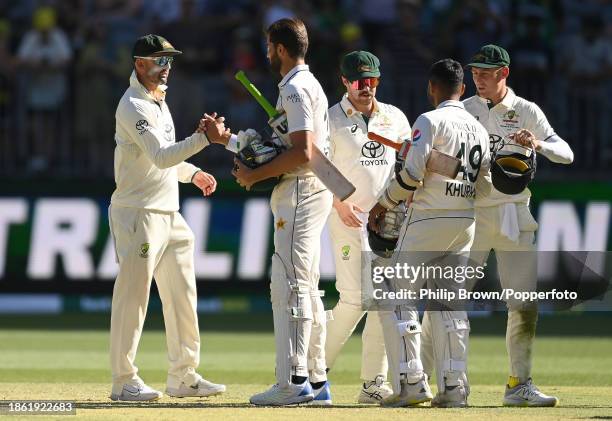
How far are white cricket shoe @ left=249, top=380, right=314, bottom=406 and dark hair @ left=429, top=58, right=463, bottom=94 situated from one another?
2170 millimetres

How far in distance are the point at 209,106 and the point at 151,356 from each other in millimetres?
5922

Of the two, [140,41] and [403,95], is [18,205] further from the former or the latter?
[140,41]

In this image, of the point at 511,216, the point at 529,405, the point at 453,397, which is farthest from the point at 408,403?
the point at 511,216

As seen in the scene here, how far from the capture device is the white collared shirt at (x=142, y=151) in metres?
9.09

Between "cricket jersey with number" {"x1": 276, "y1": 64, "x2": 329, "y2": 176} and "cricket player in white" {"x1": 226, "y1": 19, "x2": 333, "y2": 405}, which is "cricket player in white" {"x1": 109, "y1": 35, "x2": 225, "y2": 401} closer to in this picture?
"cricket player in white" {"x1": 226, "y1": 19, "x2": 333, "y2": 405}

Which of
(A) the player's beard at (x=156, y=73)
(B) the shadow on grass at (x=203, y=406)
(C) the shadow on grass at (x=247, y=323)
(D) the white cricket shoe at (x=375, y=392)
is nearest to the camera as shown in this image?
(B) the shadow on grass at (x=203, y=406)

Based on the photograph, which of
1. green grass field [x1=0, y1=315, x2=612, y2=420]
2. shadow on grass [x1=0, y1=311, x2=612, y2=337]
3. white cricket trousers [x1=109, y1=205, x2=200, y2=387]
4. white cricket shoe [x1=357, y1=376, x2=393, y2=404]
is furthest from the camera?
shadow on grass [x1=0, y1=311, x2=612, y2=337]

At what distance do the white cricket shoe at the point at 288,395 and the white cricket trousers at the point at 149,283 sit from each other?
0.88 m

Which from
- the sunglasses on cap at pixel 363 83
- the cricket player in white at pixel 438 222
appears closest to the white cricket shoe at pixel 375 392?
the cricket player in white at pixel 438 222

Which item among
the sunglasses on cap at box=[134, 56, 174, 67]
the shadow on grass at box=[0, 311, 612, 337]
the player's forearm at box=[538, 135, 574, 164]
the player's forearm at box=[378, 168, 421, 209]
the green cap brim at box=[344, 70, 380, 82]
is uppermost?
the sunglasses on cap at box=[134, 56, 174, 67]

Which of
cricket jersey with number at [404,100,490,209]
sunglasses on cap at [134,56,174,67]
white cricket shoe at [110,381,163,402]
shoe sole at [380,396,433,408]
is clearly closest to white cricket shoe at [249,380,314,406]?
shoe sole at [380,396,433,408]

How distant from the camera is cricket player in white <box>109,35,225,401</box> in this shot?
9164 mm

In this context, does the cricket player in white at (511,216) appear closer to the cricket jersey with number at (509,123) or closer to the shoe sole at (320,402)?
the cricket jersey with number at (509,123)

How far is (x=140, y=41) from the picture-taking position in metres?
9.29
